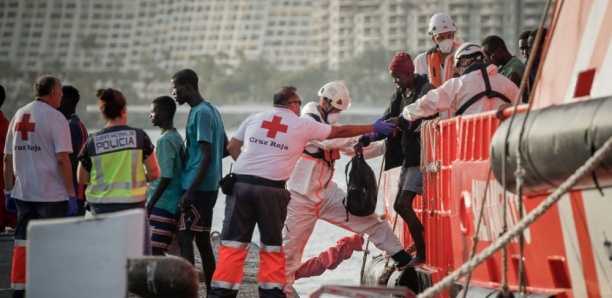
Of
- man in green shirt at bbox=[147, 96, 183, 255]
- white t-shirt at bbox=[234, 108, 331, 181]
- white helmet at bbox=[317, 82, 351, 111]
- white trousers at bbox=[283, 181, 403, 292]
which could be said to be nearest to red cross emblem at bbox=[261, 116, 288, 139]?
white t-shirt at bbox=[234, 108, 331, 181]

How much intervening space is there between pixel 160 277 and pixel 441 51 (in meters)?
5.05

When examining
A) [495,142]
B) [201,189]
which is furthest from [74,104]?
[495,142]

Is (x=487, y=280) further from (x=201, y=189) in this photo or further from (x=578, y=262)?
(x=201, y=189)

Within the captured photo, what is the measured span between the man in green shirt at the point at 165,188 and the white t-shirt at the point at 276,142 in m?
1.03

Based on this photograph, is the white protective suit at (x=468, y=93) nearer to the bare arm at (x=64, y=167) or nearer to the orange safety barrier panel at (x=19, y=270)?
the bare arm at (x=64, y=167)

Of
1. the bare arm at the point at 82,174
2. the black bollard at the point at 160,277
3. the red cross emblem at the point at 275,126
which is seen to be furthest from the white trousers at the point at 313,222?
the black bollard at the point at 160,277

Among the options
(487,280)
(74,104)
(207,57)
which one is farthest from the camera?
(207,57)

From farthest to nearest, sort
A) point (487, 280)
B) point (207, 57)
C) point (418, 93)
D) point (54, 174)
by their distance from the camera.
Answer: point (207, 57) → point (418, 93) → point (54, 174) → point (487, 280)

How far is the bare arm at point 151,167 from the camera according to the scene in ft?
34.7

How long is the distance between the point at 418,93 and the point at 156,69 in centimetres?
17603

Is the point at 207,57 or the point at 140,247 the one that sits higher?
the point at 207,57

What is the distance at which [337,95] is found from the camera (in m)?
12.9

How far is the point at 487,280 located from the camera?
392 inches

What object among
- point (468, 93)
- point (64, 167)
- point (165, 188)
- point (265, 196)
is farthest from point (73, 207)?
point (468, 93)
